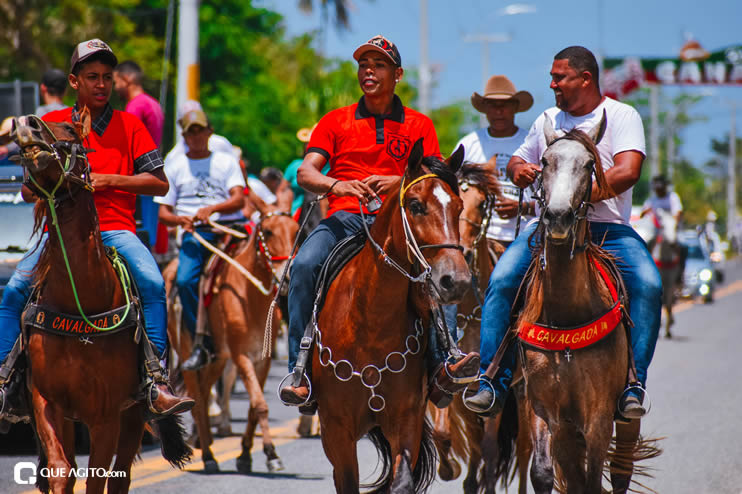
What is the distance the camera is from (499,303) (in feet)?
22.1

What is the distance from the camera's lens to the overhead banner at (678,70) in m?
52.2

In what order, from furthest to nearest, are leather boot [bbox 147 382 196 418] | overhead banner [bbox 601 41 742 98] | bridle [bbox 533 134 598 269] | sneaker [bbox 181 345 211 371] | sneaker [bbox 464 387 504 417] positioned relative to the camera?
overhead banner [bbox 601 41 742 98] → sneaker [bbox 181 345 211 371] → sneaker [bbox 464 387 504 417] → leather boot [bbox 147 382 196 418] → bridle [bbox 533 134 598 269]

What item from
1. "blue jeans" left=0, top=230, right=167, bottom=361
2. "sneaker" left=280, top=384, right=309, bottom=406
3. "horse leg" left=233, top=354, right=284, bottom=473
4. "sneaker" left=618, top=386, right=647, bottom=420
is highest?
"blue jeans" left=0, top=230, right=167, bottom=361

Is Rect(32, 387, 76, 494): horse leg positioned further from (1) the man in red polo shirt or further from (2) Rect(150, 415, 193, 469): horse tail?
(1) the man in red polo shirt

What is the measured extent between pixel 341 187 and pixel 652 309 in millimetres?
2029

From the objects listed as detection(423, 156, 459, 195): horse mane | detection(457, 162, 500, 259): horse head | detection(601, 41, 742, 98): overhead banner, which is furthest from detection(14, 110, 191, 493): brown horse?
detection(601, 41, 742, 98): overhead banner

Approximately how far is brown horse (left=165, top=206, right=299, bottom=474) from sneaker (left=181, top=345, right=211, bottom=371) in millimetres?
123

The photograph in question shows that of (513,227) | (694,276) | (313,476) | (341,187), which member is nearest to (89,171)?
(341,187)

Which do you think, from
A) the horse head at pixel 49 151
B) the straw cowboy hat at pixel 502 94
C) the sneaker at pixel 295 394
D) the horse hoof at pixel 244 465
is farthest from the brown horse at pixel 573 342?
the horse hoof at pixel 244 465

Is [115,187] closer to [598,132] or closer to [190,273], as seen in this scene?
[598,132]

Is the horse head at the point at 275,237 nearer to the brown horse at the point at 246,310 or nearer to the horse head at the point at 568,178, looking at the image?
the brown horse at the point at 246,310

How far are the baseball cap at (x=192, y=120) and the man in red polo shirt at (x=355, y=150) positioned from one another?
3764 mm

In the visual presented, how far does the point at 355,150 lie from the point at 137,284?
5.07 feet

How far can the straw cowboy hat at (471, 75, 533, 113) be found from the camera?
30.6ft
